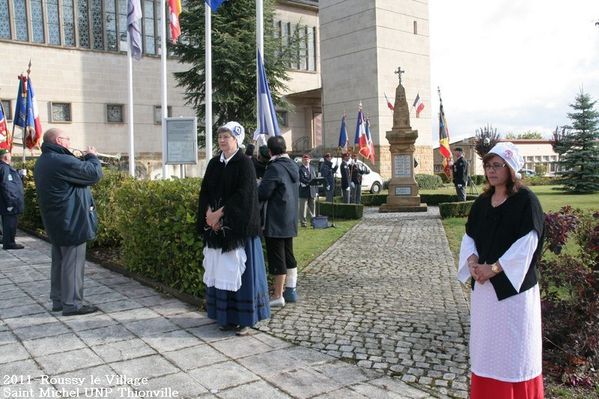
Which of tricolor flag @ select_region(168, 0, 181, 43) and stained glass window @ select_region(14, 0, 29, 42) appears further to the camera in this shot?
stained glass window @ select_region(14, 0, 29, 42)

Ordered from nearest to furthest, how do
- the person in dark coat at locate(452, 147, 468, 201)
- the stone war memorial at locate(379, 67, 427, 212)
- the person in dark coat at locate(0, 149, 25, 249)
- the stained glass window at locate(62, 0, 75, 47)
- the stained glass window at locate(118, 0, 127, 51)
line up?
1. the person in dark coat at locate(0, 149, 25, 249)
2. the person in dark coat at locate(452, 147, 468, 201)
3. the stone war memorial at locate(379, 67, 427, 212)
4. the stained glass window at locate(62, 0, 75, 47)
5. the stained glass window at locate(118, 0, 127, 51)

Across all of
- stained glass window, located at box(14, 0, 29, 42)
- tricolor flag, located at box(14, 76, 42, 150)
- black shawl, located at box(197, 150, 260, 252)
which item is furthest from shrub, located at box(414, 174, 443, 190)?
black shawl, located at box(197, 150, 260, 252)

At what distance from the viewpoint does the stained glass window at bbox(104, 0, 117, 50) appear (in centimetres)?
3252

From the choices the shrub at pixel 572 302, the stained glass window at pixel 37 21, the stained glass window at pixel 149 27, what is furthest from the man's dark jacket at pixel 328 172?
the stained glass window at pixel 37 21

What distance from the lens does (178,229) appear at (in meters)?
6.68

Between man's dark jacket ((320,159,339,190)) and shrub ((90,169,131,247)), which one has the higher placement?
man's dark jacket ((320,159,339,190))

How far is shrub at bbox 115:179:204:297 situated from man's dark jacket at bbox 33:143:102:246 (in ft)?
3.65

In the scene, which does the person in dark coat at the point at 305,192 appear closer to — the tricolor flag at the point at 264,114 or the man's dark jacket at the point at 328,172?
the man's dark jacket at the point at 328,172

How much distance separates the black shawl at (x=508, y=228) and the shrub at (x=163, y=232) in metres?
3.82

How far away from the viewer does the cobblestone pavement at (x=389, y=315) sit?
458cm

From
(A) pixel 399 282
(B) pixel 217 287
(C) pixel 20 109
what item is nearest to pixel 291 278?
(B) pixel 217 287

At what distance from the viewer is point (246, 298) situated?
531 centimetres

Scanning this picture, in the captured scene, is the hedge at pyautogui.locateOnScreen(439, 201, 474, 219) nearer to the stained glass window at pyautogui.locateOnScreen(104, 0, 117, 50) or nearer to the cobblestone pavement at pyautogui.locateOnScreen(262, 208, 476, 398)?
the cobblestone pavement at pyautogui.locateOnScreen(262, 208, 476, 398)

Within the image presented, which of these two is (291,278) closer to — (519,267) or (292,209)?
(292,209)
